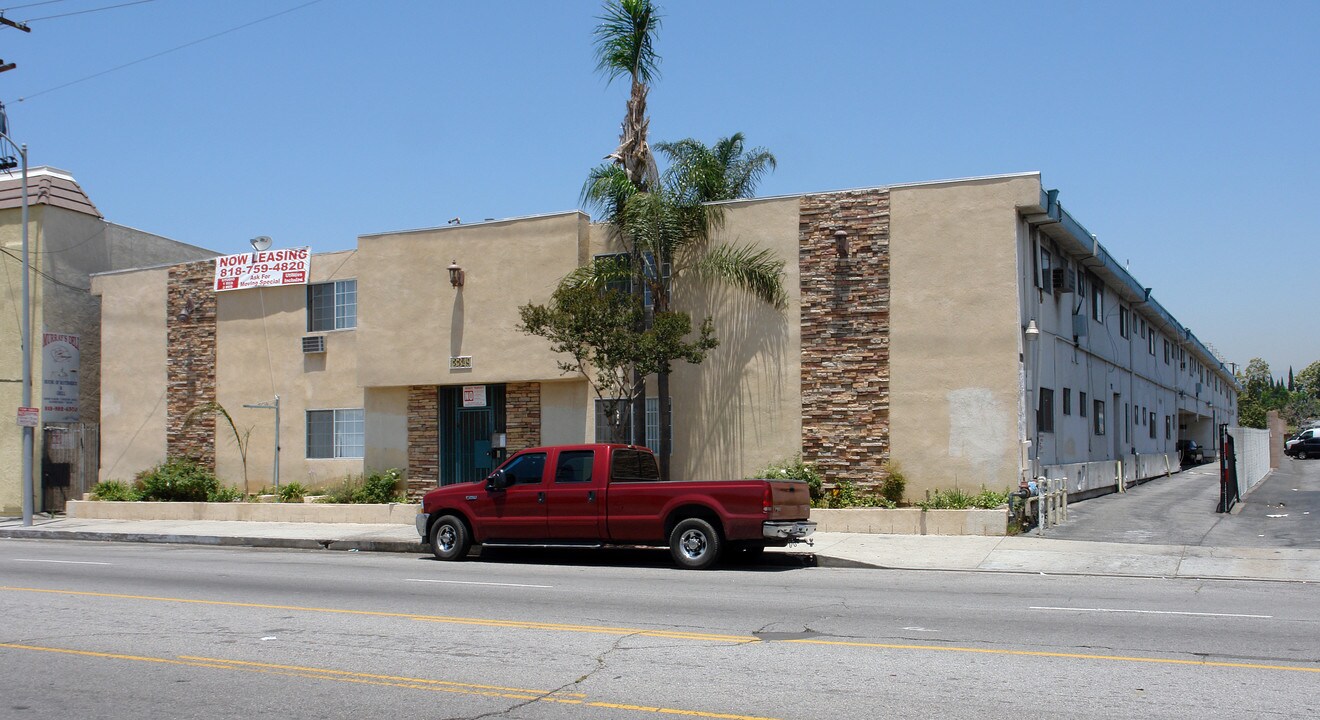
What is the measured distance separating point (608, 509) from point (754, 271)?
745cm

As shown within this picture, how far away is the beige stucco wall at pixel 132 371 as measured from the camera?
2936 cm

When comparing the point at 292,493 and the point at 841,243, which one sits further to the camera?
the point at 292,493

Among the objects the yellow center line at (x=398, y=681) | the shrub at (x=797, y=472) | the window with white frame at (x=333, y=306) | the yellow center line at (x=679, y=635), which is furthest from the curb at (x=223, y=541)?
the yellow center line at (x=398, y=681)

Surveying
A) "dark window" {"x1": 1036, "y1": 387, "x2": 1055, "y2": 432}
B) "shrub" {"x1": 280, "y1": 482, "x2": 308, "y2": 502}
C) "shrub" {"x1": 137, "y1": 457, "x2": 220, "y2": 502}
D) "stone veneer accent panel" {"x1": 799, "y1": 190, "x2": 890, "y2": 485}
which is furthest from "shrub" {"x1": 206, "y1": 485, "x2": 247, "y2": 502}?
"dark window" {"x1": 1036, "y1": 387, "x2": 1055, "y2": 432}

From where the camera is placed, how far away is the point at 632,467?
55.9ft

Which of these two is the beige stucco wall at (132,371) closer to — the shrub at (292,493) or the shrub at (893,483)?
the shrub at (292,493)

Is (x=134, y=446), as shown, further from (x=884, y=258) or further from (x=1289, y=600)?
(x=1289, y=600)

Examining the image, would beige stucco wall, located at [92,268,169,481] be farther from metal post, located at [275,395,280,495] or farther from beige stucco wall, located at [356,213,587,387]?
beige stucco wall, located at [356,213,587,387]

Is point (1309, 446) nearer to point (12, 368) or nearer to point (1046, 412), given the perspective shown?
point (1046, 412)

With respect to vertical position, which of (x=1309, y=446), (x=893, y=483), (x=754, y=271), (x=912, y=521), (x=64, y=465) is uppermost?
(x=754, y=271)

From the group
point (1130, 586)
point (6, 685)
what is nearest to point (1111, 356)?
point (1130, 586)

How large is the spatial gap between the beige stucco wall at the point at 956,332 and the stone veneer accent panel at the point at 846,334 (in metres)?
0.25

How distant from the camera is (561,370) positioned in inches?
915

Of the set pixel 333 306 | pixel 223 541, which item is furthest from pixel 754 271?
pixel 223 541
